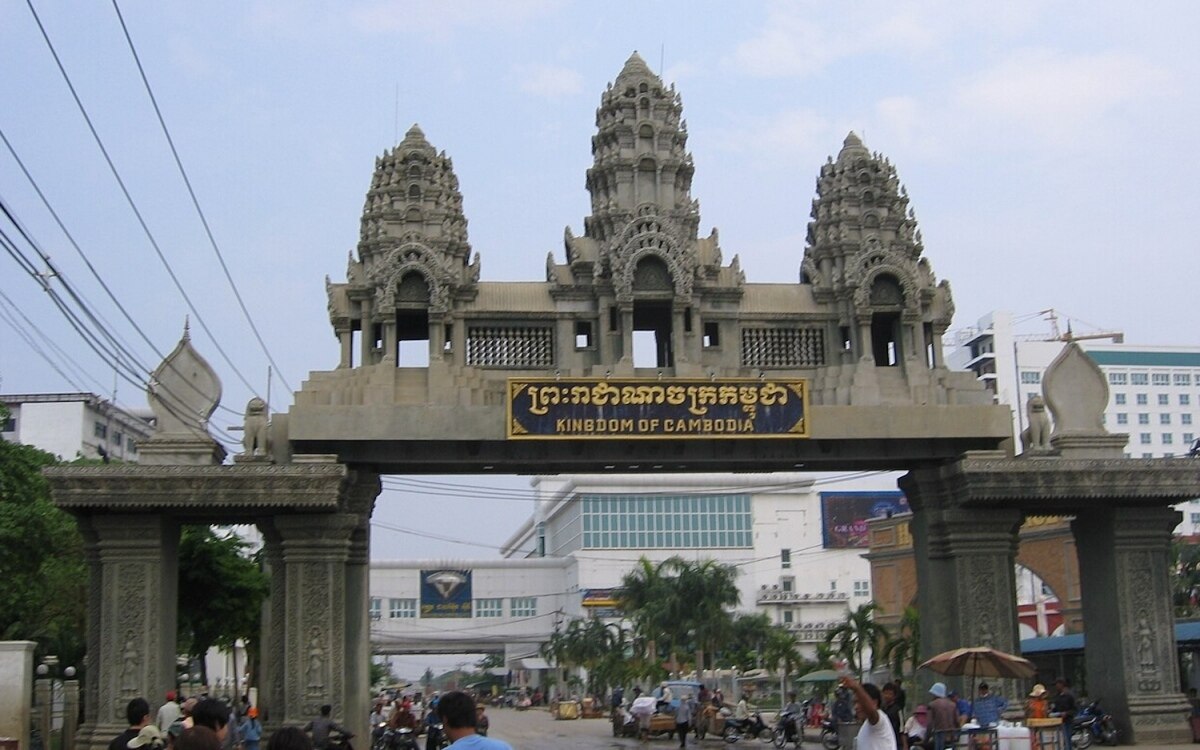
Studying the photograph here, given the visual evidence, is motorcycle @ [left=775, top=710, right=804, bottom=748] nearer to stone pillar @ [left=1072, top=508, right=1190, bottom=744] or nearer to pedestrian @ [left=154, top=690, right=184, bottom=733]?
stone pillar @ [left=1072, top=508, right=1190, bottom=744]

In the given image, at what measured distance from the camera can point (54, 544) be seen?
36.3 m

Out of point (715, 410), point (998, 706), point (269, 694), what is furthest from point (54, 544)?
point (998, 706)

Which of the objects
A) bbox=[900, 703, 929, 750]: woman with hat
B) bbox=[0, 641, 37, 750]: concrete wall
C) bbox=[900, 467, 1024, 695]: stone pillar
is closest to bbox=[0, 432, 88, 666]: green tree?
bbox=[0, 641, 37, 750]: concrete wall

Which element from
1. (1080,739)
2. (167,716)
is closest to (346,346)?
(167,716)

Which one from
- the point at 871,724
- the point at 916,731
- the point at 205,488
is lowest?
the point at 916,731

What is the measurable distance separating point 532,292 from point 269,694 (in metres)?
9.57

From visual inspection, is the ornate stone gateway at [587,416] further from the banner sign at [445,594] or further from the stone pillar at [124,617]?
the banner sign at [445,594]

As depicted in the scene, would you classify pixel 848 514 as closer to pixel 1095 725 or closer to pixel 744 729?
pixel 744 729

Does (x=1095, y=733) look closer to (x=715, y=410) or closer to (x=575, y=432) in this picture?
(x=715, y=410)

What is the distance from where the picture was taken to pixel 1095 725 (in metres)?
26.9

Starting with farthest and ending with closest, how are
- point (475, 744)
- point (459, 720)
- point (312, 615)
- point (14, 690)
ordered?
point (312, 615) < point (14, 690) < point (459, 720) < point (475, 744)

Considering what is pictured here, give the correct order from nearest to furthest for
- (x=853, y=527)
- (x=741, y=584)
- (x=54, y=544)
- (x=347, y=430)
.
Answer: (x=347, y=430) → (x=54, y=544) → (x=741, y=584) → (x=853, y=527)

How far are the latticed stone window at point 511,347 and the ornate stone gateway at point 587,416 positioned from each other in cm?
4

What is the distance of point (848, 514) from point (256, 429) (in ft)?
276
